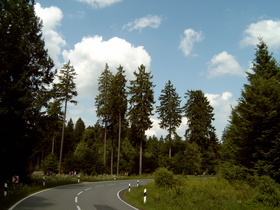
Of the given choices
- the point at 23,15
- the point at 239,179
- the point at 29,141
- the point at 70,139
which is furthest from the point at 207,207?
the point at 70,139

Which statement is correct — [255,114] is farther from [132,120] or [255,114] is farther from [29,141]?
[132,120]

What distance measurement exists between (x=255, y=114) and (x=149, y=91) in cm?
2461

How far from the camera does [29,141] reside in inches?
790

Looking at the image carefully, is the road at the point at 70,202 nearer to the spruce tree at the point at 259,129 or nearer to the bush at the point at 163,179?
the bush at the point at 163,179

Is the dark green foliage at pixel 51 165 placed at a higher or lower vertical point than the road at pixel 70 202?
higher

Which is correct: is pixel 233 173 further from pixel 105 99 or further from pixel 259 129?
pixel 105 99

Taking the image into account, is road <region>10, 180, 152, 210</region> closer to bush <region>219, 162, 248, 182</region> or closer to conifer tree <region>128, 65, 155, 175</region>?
bush <region>219, 162, 248, 182</region>

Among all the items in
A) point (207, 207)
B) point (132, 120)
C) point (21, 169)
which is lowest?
point (207, 207)

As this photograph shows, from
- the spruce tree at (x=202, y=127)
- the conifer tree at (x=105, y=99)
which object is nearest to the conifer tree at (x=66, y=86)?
the conifer tree at (x=105, y=99)

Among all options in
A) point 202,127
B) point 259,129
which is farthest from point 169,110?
point 259,129

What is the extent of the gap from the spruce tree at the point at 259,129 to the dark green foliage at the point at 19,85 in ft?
56.9

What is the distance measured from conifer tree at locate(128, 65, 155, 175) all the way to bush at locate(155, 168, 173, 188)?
21.8 metres

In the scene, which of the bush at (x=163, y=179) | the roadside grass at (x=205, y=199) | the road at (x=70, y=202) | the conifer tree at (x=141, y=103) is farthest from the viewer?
the conifer tree at (x=141, y=103)

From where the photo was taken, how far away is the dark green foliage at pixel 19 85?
18.8 metres
